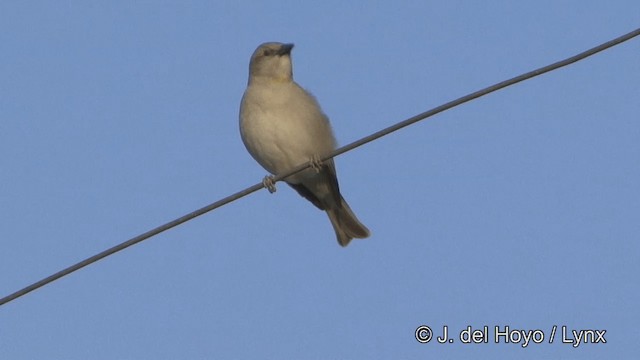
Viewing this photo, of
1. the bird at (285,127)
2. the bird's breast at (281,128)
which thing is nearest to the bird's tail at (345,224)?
the bird at (285,127)

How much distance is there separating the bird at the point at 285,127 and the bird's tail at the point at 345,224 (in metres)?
0.03

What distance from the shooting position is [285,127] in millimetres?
9984

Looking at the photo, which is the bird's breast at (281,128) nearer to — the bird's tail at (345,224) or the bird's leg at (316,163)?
the bird's leg at (316,163)

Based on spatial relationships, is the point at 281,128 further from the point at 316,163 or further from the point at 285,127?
the point at 316,163

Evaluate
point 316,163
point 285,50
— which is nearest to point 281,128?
point 316,163

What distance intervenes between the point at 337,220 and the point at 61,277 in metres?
5.26

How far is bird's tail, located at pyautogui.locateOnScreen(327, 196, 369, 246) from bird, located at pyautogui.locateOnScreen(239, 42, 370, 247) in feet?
0.09

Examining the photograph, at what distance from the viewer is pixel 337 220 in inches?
434

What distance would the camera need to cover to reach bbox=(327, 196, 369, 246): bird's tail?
11.0 meters

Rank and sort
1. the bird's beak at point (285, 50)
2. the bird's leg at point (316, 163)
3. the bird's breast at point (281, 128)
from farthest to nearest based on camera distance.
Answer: the bird's beak at point (285, 50)
the bird's breast at point (281, 128)
the bird's leg at point (316, 163)

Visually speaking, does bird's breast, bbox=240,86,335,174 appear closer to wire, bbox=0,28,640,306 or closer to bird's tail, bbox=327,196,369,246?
bird's tail, bbox=327,196,369,246

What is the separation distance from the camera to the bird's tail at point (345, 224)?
36.0ft

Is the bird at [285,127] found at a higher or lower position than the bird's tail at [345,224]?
higher

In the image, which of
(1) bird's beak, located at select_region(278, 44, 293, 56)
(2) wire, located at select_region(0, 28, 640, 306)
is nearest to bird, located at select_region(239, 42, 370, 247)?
(1) bird's beak, located at select_region(278, 44, 293, 56)
